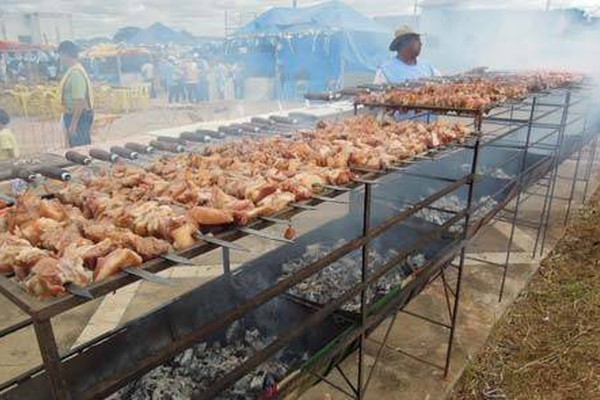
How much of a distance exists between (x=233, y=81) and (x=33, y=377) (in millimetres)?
19295

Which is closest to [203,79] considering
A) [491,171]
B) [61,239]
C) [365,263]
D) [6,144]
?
[6,144]

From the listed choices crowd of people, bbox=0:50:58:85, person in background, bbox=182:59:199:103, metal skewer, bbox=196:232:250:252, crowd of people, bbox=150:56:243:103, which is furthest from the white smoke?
Answer: crowd of people, bbox=0:50:58:85

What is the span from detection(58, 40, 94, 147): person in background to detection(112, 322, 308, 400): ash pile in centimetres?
528

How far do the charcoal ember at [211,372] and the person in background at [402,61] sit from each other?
16.2ft

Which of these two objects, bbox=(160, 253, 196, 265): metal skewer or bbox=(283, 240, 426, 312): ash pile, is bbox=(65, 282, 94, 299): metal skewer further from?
bbox=(283, 240, 426, 312): ash pile

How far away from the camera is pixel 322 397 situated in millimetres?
4125

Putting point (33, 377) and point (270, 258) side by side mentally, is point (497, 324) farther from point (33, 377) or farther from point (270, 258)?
point (33, 377)

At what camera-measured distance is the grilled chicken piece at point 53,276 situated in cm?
145

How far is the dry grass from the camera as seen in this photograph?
439cm

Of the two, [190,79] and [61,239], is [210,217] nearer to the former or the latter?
[61,239]

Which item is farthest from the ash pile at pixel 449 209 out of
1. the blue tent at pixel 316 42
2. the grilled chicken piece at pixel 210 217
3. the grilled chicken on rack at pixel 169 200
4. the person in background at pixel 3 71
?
the person in background at pixel 3 71

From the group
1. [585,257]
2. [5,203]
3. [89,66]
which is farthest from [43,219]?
[89,66]

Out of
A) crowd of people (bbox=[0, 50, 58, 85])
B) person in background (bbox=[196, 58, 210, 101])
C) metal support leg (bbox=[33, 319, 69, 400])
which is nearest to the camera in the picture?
metal support leg (bbox=[33, 319, 69, 400])

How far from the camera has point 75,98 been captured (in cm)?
745
